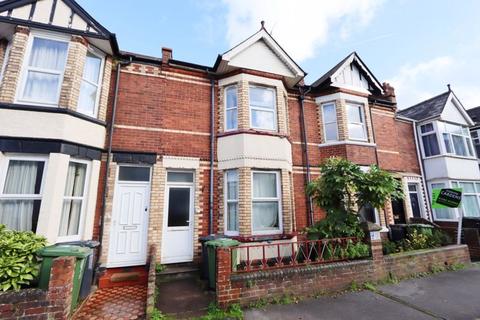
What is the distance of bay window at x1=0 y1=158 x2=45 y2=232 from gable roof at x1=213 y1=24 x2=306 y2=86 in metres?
5.98

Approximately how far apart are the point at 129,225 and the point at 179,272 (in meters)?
1.94

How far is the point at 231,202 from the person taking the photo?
→ 7441 millimetres

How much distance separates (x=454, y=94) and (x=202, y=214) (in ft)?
50.8

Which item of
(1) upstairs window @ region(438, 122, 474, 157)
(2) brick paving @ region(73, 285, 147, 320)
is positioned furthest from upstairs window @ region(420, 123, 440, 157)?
(2) brick paving @ region(73, 285, 147, 320)

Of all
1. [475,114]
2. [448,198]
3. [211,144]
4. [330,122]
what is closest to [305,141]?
[330,122]

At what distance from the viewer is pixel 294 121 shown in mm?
9219

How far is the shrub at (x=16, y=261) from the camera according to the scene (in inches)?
135

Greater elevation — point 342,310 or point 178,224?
point 178,224

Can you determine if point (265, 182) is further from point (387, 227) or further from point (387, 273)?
point (387, 227)

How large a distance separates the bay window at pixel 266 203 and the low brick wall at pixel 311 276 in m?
2.38

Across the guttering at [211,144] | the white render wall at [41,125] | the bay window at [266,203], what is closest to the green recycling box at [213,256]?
the guttering at [211,144]

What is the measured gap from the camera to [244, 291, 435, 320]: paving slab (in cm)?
407

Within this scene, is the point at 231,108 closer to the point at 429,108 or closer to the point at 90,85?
the point at 90,85

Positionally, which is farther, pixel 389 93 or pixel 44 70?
pixel 389 93
